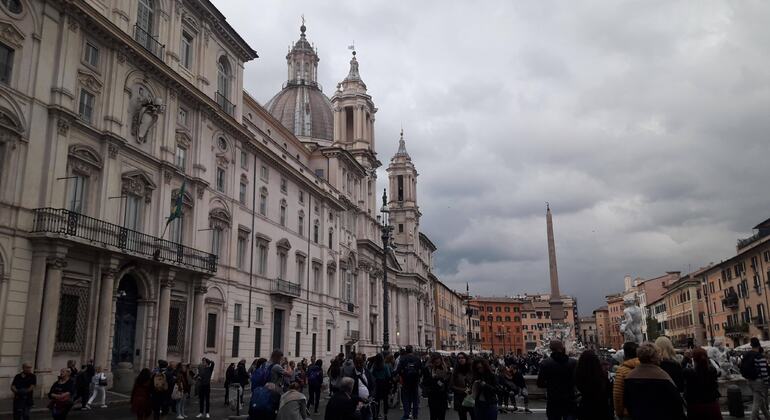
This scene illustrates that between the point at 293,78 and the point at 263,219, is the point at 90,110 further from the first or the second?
the point at 293,78

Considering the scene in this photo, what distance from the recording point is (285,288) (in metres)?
40.3

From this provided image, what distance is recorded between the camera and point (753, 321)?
5331cm

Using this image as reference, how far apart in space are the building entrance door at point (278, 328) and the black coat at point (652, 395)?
34.2 meters

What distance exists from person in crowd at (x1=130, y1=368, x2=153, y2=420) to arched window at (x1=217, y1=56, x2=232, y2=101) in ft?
85.3

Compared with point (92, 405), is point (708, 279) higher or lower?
higher

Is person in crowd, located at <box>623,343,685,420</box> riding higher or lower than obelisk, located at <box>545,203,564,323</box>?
lower

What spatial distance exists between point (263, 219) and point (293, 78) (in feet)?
123

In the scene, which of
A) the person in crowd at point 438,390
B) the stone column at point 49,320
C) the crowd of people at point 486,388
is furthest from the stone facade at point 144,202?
the person in crowd at point 438,390

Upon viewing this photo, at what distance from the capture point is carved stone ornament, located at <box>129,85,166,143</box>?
86.8ft

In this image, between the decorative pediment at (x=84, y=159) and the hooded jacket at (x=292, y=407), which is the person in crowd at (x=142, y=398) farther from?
the decorative pediment at (x=84, y=159)

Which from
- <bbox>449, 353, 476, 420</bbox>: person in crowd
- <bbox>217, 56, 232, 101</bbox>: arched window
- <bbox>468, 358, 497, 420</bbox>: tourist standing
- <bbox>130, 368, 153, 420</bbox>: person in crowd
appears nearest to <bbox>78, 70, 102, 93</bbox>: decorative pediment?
<bbox>217, 56, 232, 101</bbox>: arched window

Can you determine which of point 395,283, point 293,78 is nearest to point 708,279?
point 395,283

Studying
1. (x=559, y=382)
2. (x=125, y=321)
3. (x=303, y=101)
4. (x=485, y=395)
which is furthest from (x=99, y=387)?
(x=303, y=101)

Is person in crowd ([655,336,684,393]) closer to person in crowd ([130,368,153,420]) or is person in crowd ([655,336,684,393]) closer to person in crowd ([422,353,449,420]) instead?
person in crowd ([422,353,449,420])
